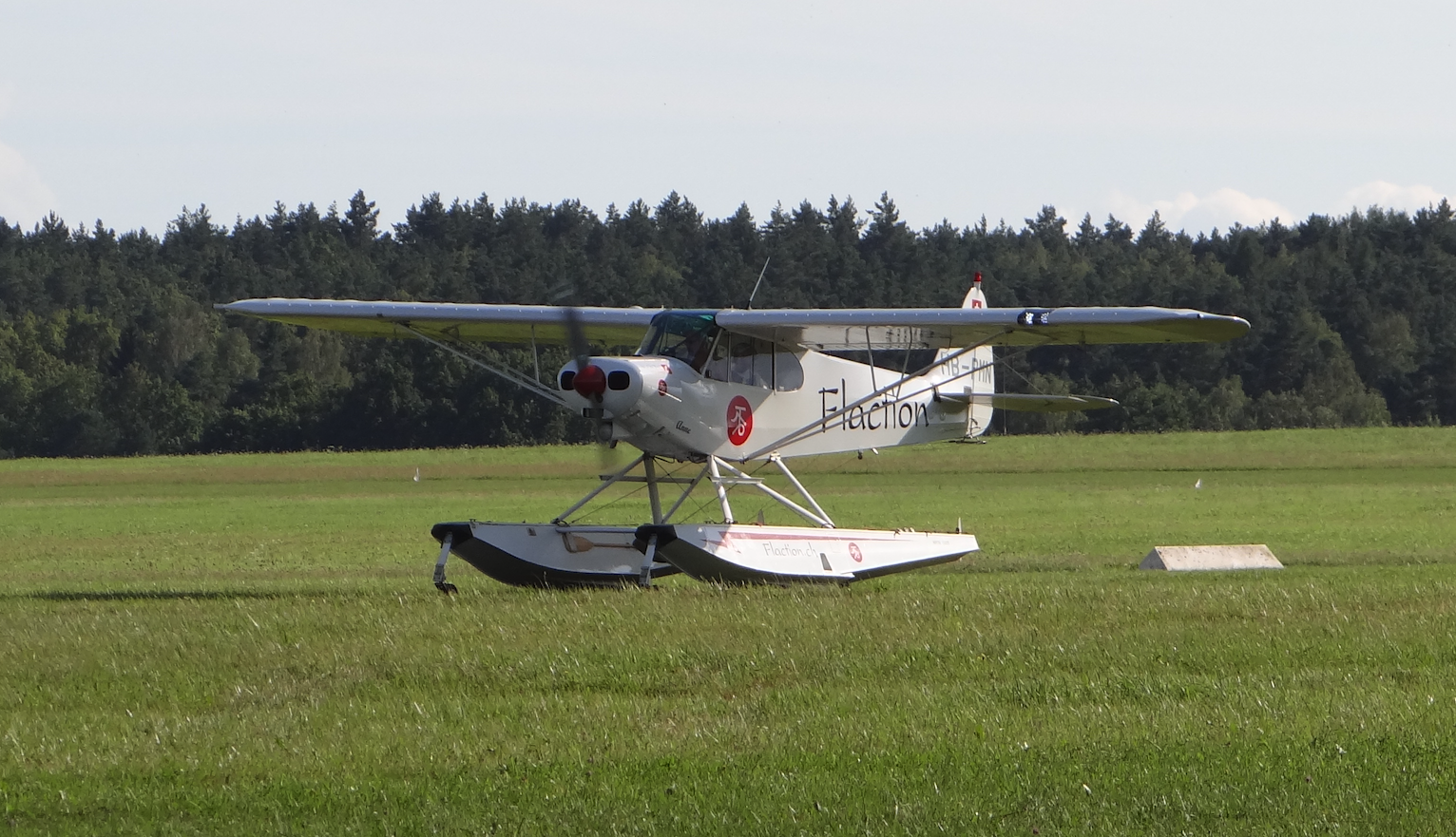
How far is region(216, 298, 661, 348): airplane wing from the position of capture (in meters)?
19.8

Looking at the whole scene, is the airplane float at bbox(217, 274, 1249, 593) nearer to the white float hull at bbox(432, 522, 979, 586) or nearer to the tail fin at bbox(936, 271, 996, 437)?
the white float hull at bbox(432, 522, 979, 586)

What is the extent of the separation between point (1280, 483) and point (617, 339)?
2899cm

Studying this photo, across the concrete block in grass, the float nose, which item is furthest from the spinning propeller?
the concrete block in grass

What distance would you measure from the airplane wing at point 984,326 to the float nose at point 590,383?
80.8 inches

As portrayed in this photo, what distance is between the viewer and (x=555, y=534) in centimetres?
1759

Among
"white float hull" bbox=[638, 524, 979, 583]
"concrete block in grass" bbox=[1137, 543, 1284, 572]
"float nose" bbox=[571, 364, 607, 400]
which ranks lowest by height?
"concrete block in grass" bbox=[1137, 543, 1284, 572]

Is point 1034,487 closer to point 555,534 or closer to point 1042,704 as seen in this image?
point 555,534

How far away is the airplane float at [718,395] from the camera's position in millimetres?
16891

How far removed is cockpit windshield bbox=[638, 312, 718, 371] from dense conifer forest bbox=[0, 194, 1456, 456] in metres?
42.8

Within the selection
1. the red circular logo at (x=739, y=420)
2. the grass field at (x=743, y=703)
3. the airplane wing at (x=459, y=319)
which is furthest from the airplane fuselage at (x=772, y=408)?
the grass field at (x=743, y=703)

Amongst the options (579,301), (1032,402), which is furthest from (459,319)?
(579,301)

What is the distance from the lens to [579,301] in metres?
68.6

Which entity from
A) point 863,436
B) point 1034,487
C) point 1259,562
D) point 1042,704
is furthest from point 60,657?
point 1034,487

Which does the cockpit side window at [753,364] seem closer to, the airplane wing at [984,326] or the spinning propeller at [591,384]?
the airplane wing at [984,326]
